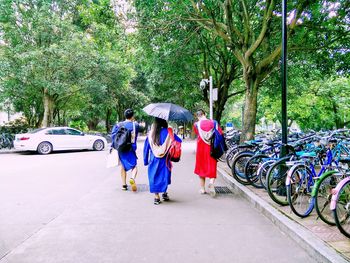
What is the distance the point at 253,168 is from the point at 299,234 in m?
3.30

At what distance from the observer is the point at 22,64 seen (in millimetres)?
18688

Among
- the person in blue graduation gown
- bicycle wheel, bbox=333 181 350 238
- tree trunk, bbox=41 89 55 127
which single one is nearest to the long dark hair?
the person in blue graduation gown

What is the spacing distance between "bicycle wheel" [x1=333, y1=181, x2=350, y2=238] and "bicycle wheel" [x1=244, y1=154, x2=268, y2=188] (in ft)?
9.88

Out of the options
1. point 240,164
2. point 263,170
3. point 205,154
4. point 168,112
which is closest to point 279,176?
point 263,170

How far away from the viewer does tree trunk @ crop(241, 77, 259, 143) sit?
10344mm

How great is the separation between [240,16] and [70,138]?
10856 millimetres

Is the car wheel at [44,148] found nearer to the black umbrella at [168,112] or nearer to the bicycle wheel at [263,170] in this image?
the black umbrella at [168,112]

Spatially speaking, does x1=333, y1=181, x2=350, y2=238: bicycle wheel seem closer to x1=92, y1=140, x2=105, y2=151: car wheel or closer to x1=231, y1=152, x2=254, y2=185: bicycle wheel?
x1=231, y1=152, x2=254, y2=185: bicycle wheel

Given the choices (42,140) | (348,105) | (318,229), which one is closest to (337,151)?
(318,229)

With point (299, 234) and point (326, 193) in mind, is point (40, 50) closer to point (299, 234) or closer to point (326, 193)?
point (326, 193)

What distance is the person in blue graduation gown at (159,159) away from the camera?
6113 mm

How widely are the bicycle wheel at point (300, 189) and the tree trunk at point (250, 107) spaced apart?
5.18 meters

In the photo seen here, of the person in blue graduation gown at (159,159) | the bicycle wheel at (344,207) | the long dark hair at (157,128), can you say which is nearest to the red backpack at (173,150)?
the person in blue graduation gown at (159,159)

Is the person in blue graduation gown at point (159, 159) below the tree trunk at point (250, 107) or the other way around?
below
